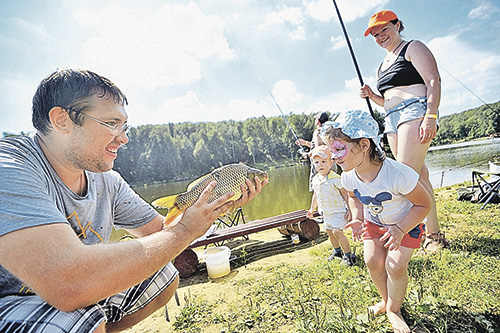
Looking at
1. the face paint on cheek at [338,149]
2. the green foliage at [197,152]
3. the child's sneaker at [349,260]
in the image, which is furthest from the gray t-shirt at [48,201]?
the green foliage at [197,152]

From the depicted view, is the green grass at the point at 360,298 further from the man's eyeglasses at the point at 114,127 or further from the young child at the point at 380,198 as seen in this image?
the man's eyeglasses at the point at 114,127

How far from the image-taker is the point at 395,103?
2979mm

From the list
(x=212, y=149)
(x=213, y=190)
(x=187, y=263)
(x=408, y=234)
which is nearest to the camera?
(x=213, y=190)

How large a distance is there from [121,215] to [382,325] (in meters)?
2.37

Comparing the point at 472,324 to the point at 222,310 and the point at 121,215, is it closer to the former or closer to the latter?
the point at 222,310

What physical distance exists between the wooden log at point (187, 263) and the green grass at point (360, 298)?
3.39 feet

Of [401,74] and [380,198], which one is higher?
[401,74]

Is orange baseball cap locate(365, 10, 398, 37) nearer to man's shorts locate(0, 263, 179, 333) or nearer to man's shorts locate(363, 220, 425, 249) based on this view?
man's shorts locate(363, 220, 425, 249)

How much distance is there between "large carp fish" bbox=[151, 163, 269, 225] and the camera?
2021mm

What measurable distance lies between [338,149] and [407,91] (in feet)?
4.47

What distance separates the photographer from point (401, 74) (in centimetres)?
290

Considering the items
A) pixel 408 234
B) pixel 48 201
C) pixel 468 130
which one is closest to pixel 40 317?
pixel 48 201

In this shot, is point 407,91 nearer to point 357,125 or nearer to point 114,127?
point 357,125

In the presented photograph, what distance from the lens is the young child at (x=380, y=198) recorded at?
6.72ft
